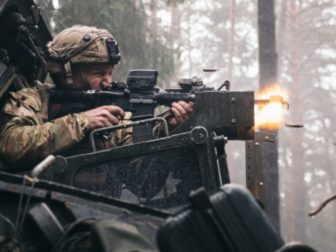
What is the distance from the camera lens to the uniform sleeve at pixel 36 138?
4883mm

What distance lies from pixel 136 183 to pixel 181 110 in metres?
1.01

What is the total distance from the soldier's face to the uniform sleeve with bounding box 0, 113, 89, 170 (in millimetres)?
712

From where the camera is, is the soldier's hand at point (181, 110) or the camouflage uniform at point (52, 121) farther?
the soldier's hand at point (181, 110)

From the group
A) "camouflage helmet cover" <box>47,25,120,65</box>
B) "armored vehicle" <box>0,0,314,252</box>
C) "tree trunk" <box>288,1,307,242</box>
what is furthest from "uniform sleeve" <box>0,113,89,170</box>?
"tree trunk" <box>288,1,307,242</box>

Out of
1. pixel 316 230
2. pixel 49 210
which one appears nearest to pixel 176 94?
pixel 49 210

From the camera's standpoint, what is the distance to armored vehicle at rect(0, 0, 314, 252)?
2785mm

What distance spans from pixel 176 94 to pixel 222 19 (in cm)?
3822

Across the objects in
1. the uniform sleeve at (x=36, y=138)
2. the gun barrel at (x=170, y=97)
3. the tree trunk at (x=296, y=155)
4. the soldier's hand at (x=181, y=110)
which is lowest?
the tree trunk at (x=296, y=155)

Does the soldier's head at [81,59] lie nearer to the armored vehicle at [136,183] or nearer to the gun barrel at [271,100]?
the armored vehicle at [136,183]

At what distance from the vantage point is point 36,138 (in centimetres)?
490

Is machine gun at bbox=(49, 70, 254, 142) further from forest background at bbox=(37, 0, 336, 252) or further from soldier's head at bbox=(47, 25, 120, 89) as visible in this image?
forest background at bbox=(37, 0, 336, 252)

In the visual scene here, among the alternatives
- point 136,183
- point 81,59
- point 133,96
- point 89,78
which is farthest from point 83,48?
point 136,183

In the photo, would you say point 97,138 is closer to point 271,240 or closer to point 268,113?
point 268,113

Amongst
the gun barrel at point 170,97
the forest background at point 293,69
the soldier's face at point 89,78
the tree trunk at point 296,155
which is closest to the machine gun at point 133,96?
the gun barrel at point 170,97
